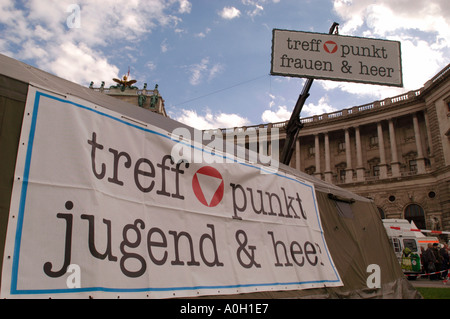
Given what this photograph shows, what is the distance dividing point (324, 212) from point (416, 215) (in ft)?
124

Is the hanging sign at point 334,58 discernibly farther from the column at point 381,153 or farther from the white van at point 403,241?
the column at point 381,153

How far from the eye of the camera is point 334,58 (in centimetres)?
682

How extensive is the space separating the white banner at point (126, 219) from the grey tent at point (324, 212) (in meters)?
0.08

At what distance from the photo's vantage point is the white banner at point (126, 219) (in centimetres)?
279

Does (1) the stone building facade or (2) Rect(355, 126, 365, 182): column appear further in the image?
(2) Rect(355, 126, 365, 182): column

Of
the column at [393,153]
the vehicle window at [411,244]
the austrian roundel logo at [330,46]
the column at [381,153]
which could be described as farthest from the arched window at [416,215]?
the austrian roundel logo at [330,46]

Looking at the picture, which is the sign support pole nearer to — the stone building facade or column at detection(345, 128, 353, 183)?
the stone building facade

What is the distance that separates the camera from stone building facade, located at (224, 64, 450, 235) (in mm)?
36250

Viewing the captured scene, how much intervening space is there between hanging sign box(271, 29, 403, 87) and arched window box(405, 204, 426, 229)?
3669 cm

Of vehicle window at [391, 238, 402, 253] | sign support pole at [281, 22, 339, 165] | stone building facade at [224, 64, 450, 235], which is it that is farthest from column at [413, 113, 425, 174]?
sign support pole at [281, 22, 339, 165]

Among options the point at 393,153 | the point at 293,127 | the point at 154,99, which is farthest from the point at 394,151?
the point at 293,127

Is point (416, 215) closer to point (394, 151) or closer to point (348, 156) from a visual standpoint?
point (394, 151)
